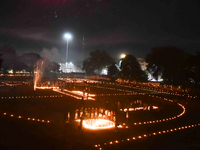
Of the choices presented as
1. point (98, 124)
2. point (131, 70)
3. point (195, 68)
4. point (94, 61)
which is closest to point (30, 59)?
point (94, 61)

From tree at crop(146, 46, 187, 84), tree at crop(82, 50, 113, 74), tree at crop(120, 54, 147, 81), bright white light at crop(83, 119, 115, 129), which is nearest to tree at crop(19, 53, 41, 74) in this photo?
tree at crop(82, 50, 113, 74)

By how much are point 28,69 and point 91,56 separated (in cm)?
2626

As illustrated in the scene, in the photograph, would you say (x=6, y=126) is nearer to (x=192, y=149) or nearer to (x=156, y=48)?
(x=192, y=149)

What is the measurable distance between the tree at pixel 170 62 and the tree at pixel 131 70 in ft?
14.5

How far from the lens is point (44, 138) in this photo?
8820 mm

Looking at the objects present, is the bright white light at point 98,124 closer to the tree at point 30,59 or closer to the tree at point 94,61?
the tree at point 30,59

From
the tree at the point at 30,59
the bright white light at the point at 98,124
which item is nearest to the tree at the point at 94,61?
the tree at the point at 30,59

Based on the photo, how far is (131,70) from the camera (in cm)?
4878

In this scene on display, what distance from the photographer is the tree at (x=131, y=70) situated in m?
47.2

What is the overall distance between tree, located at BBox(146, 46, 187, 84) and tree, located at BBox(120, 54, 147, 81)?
4.43 m

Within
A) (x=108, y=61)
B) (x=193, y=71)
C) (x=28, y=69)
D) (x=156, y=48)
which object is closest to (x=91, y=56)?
(x=108, y=61)

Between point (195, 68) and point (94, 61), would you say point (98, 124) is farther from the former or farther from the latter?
point (94, 61)

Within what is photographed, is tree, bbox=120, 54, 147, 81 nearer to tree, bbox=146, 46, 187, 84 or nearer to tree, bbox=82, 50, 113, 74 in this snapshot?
tree, bbox=146, 46, 187, 84

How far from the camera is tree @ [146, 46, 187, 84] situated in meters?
40.8
